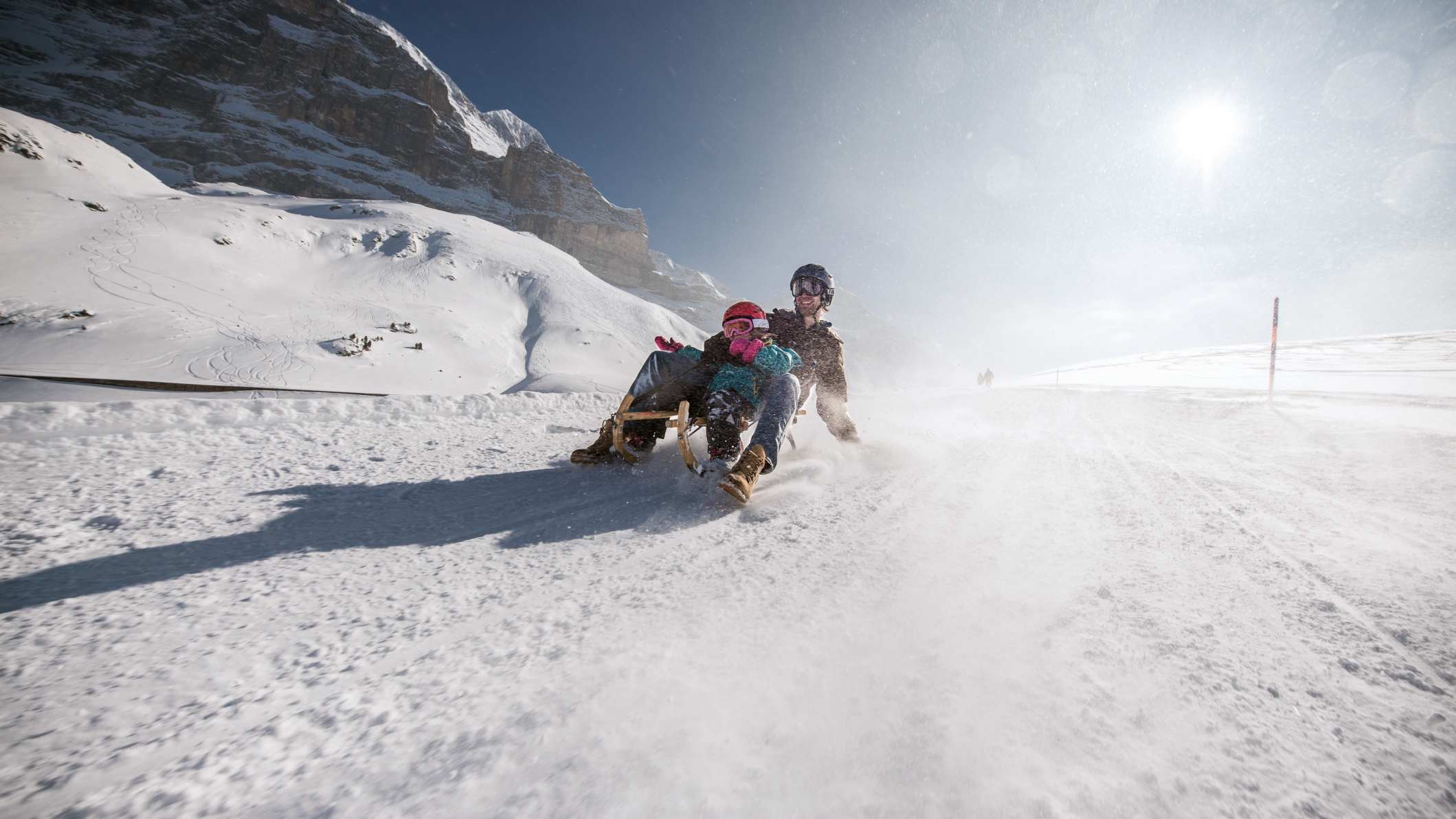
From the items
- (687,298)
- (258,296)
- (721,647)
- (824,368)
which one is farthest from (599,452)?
(687,298)

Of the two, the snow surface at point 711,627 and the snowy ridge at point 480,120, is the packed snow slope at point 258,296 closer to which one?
the snow surface at point 711,627

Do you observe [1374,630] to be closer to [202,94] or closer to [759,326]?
[759,326]

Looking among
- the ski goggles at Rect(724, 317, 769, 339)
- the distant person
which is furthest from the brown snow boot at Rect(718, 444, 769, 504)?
the ski goggles at Rect(724, 317, 769, 339)

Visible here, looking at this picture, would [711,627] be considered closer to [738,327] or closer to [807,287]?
[738,327]

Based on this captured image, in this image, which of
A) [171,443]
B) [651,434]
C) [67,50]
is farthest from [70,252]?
[67,50]

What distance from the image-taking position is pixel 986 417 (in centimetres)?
584

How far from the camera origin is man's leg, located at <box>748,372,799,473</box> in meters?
2.54

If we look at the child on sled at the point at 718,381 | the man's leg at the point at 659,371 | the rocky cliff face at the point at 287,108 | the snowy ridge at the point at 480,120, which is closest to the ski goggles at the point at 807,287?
the child on sled at the point at 718,381

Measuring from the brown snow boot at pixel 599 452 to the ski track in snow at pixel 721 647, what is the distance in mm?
658

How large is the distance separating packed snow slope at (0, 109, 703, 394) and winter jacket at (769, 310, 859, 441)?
575cm

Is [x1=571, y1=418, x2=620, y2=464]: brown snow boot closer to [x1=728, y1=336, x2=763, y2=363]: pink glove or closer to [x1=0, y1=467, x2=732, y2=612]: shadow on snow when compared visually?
[x1=0, y1=467, x2=732, y2=612]: shadow on snow

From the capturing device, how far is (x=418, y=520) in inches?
77.0

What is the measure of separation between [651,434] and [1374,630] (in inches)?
114

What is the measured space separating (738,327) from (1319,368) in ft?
62.0
